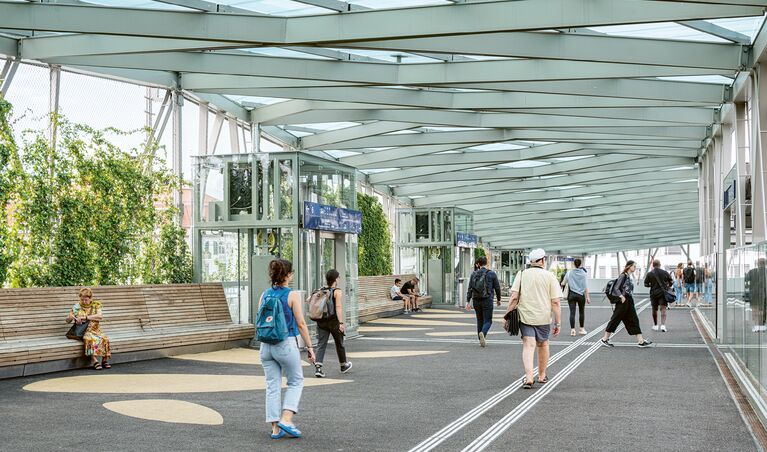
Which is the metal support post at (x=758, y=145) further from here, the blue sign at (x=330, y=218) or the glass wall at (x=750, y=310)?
the blue sign at (x=330, y=218)

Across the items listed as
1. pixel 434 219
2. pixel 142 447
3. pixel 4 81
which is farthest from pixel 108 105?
pixel 434 219

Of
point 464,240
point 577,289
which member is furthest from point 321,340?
point 464,240

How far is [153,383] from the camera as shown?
11.5 metres

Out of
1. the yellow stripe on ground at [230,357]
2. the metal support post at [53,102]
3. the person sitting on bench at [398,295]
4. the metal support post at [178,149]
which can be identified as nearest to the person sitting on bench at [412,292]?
the person sitting on bench at [398,295]

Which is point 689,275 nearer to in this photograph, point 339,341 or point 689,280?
point 689,280

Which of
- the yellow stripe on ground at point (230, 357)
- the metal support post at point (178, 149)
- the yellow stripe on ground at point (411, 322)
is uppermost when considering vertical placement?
the metal support post at point (178, 149)

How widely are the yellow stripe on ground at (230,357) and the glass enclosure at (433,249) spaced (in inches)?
826

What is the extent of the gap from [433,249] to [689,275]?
10.2 meters

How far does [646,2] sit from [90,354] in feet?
30.7

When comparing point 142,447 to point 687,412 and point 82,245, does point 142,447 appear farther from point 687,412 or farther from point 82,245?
point 82,245

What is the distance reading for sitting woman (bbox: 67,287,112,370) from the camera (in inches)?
518

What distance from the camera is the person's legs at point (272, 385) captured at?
7.76 metres

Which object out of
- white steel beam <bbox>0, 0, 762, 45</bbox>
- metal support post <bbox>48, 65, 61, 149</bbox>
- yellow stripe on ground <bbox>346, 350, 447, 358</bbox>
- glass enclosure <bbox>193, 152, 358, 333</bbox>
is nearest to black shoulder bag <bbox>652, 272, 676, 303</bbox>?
yellow stripe on ground <bbox>346, 350, 447, 358</bbox>

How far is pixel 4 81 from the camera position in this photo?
54.4 feet
